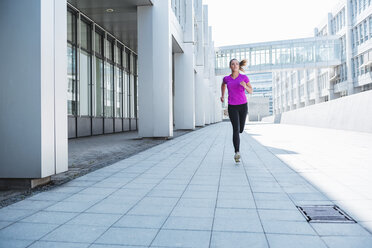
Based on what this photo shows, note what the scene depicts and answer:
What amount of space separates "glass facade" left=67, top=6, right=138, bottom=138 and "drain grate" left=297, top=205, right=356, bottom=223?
41.9 ft

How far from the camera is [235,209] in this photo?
126 inches

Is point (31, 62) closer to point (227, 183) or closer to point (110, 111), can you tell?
point (227, 183)

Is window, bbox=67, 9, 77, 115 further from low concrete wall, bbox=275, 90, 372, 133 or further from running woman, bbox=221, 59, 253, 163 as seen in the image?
low concrete wall, bbox=275, 90, 372, 133

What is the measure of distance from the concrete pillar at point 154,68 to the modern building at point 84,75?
1.5 inches

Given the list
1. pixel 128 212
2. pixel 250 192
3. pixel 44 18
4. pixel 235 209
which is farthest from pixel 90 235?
pixel 44 18

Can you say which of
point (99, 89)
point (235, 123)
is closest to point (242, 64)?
point (235, 123)

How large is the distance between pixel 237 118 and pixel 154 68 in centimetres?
692

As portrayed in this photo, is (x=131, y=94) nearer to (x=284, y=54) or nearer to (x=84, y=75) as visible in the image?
(x=84, y=75)

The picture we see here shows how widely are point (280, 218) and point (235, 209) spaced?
0.47 metres

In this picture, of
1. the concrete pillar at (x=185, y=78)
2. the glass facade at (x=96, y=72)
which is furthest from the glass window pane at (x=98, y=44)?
the concrete pillar at (x=185, y=78)

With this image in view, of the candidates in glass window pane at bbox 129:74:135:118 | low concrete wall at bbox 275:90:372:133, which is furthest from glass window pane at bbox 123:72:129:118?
low concrete wall at bbox 275:90:372:133

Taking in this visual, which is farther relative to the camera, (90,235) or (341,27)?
(341,27)

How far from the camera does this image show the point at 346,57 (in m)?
42.4

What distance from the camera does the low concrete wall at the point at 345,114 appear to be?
14055 mm
